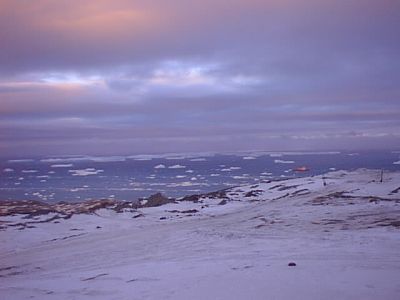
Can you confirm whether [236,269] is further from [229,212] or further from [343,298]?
[229,212]

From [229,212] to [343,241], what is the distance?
1067 cm

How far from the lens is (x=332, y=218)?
17.1 meters

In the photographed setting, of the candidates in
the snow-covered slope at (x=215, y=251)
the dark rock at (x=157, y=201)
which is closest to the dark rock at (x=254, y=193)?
the snow-covered slope at (x=215, y=251)

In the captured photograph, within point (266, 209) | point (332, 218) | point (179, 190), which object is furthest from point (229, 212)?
point (179, 190)

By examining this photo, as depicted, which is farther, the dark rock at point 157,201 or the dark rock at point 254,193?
the dark rock at point 254,193

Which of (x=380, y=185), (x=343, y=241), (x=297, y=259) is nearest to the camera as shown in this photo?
(x=297, y=259)

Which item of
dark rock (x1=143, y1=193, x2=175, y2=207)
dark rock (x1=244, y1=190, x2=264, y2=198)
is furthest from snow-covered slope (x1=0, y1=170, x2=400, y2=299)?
Answer: dark rock (x1=244, y1=190, x2=264, y2=198)

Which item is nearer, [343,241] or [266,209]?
[343,241]

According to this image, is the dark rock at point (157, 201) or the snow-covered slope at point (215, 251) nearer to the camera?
the snow-covered slope at point (215, 251)

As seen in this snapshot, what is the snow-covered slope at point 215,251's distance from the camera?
304 inches

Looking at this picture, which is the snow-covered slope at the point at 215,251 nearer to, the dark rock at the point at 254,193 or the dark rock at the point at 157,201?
the dark rock at the point at 157,201

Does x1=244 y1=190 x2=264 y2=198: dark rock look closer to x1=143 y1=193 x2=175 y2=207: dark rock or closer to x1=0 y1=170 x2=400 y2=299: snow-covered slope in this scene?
x1=0 y1=170 x2=400 y2=299: snow-covered slope

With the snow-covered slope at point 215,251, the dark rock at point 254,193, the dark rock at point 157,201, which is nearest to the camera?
the snow-covered slope at point 215,251

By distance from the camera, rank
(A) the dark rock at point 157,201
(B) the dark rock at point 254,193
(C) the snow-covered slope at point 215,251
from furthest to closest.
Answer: (B) the dark rock at point 254,193 → (A) the dark rock at point 157,201 → (C) the snow-covered slope at point 215,251
